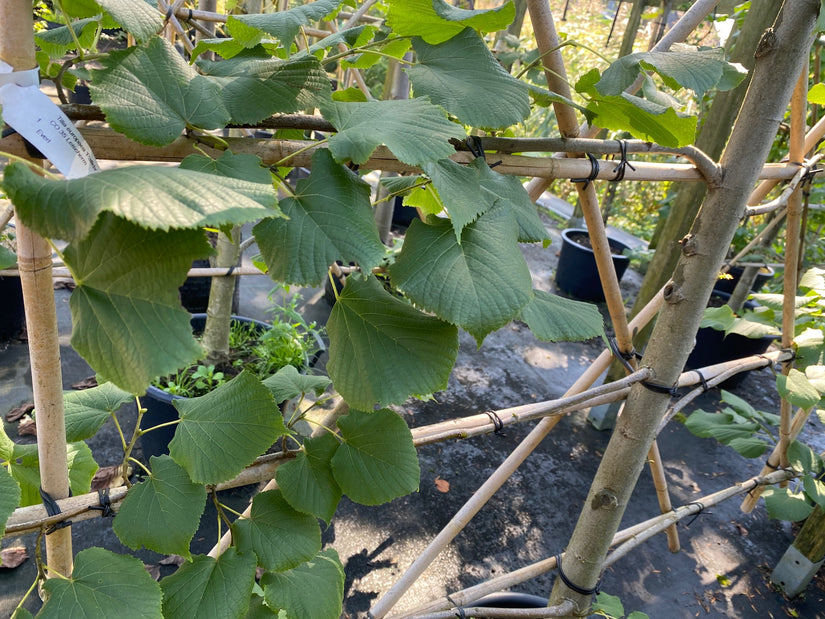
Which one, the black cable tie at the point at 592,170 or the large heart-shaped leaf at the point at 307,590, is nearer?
the large heart-shaped leaf at the point at 307,590

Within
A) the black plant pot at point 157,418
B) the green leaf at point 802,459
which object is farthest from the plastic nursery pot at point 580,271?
the black plant pot at point 157,418

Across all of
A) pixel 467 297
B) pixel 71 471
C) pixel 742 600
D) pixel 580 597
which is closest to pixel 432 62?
pixel 467 297

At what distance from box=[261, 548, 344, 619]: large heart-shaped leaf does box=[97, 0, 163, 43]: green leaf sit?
2.12 ft

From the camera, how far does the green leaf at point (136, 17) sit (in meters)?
0.50

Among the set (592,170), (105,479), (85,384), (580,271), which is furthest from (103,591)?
(580,271)

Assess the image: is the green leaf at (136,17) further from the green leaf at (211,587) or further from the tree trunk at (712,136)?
the tree trunk at (712,136)

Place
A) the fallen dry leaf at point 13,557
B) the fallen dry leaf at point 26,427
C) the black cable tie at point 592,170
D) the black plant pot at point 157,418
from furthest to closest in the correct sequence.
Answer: the fallen dry leaf at point 26,427
the black plant pot at point 157,418
the fallen dry leaf at point 13,557
the black cable tie at point 592,170

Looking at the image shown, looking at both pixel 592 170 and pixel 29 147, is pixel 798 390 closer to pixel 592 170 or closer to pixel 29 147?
pixel 592 170

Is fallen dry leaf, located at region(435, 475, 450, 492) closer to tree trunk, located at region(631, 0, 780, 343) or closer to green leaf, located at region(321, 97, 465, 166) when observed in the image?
tree trunk, located at region(631, 0, 780, 343)

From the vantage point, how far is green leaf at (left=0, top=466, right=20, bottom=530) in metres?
0.52

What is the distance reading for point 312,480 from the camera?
723 millimetres

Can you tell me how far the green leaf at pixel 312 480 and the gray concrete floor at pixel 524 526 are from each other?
1.23 m

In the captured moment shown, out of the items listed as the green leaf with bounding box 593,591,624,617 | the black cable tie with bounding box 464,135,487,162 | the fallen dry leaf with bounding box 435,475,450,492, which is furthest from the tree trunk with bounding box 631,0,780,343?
the black cable tie with bounding box 464,135,487,162

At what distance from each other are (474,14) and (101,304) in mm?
457
